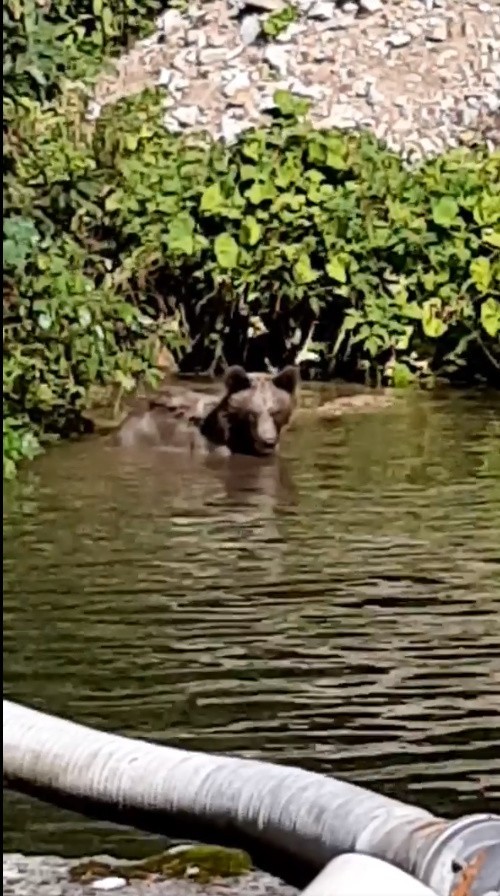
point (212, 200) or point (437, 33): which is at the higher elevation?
point (437, 33)

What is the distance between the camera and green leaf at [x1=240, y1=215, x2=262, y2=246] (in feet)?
43.5

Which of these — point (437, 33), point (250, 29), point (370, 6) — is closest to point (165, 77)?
point (250, 29)

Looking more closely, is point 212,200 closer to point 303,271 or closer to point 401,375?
point 303,271

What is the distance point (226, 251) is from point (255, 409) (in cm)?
314

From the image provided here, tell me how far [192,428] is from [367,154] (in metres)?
4.50

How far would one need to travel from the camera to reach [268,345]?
43.5ft

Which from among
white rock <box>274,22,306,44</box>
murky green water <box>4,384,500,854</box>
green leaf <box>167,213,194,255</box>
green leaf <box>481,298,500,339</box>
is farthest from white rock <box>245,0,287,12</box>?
murky green water <box>4,384,500,854</box>

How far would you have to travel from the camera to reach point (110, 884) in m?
3.96

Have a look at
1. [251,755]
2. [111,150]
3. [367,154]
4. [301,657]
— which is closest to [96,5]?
[367,154]

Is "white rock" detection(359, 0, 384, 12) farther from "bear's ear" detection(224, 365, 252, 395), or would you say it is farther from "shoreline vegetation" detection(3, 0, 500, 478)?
"bear's ear" detection(224, 365, 252, 395)

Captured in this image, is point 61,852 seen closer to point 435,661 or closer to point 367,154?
point 435,661

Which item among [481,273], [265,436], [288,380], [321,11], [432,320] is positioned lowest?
[265,436]

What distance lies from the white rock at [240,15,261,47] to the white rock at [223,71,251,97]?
61cm

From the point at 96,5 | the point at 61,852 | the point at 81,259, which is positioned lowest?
the point at 61,852
